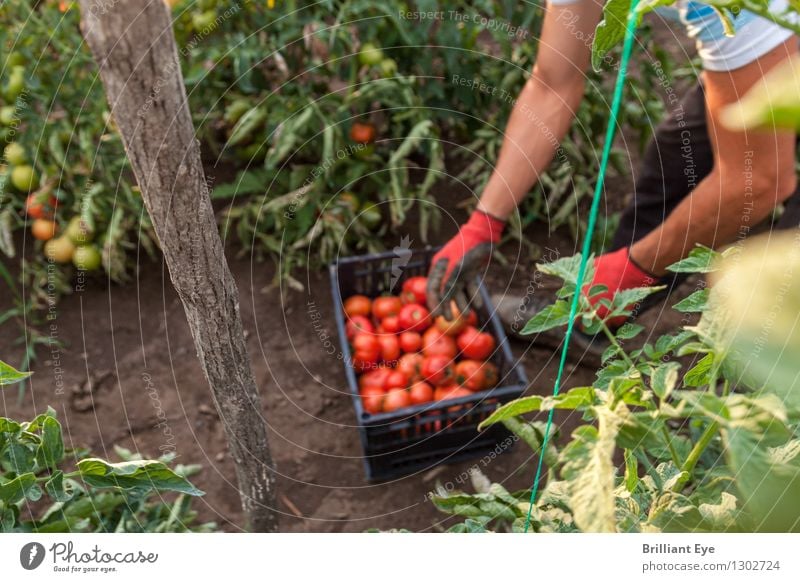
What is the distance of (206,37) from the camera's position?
96.2 inches

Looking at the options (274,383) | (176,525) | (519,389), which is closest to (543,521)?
(519,389)

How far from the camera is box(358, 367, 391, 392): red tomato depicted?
1985mm

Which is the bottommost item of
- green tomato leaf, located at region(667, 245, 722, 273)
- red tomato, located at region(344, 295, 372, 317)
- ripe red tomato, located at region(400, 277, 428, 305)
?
red tomato, located at region(344, 295, 372, 317)

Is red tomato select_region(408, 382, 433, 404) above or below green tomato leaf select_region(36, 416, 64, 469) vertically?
below

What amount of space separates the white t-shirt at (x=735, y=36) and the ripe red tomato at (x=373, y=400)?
113 cm

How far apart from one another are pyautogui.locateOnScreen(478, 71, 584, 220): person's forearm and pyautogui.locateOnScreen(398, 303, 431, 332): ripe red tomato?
422 millimetres

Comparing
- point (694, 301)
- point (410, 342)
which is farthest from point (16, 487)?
point (410, 342)

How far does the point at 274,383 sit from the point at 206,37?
3.86 feet

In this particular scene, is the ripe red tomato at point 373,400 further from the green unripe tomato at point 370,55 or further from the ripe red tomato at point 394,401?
the green unripe tomato at point 370,55

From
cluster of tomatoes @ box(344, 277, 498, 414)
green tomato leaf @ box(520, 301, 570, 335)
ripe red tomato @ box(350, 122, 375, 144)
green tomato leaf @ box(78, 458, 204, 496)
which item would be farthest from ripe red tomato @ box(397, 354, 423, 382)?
green tomato leaf @ box(78, 458, 204, 496)

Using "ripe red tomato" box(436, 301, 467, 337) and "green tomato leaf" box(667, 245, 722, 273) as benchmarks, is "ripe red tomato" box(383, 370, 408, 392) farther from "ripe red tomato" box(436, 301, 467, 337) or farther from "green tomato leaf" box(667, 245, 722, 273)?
"green tomato leaf" box(667, 245, 722, 273)

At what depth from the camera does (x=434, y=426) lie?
194cm

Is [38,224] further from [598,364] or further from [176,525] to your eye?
[598,364]

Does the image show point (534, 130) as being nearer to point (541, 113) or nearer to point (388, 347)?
point (541, 113)
